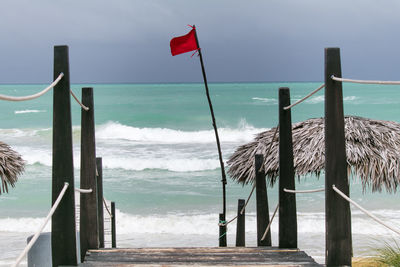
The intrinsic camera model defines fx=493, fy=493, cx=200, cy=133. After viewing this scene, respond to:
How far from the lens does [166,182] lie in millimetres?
17703

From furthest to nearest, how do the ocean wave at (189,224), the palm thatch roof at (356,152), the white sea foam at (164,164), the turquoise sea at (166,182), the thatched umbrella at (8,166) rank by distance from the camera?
the white sea foam at (164,164) < the ocean wave at (189,224) < the turquoise sea at (166,182) < the thatched umbrella at (8,166) < the palm thatch roof at (356,152)

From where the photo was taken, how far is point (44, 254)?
321cm

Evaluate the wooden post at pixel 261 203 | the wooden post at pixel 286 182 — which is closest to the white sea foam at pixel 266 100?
the wooden post at pixel 261 203

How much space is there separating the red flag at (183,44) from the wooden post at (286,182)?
Answer: 2535mm

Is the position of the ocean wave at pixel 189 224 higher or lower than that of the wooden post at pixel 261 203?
lower

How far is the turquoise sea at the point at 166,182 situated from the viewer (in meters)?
10.6

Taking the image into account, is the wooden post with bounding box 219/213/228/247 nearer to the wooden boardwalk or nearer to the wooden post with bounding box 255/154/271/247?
the wooden post with bounding box 255/154/271/247

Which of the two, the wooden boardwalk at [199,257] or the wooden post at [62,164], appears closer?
the wooden post at [62,164]

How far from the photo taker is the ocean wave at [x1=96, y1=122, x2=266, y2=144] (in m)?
30.2

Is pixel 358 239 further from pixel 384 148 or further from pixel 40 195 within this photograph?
pixel 40 195

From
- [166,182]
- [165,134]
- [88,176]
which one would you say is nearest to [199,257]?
[88,176]

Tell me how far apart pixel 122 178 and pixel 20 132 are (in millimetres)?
17658

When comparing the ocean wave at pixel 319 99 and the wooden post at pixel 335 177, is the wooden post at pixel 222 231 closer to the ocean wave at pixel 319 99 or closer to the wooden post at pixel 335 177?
the wooden post at pixel 335 177

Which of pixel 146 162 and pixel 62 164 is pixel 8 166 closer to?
pixel 62 164
